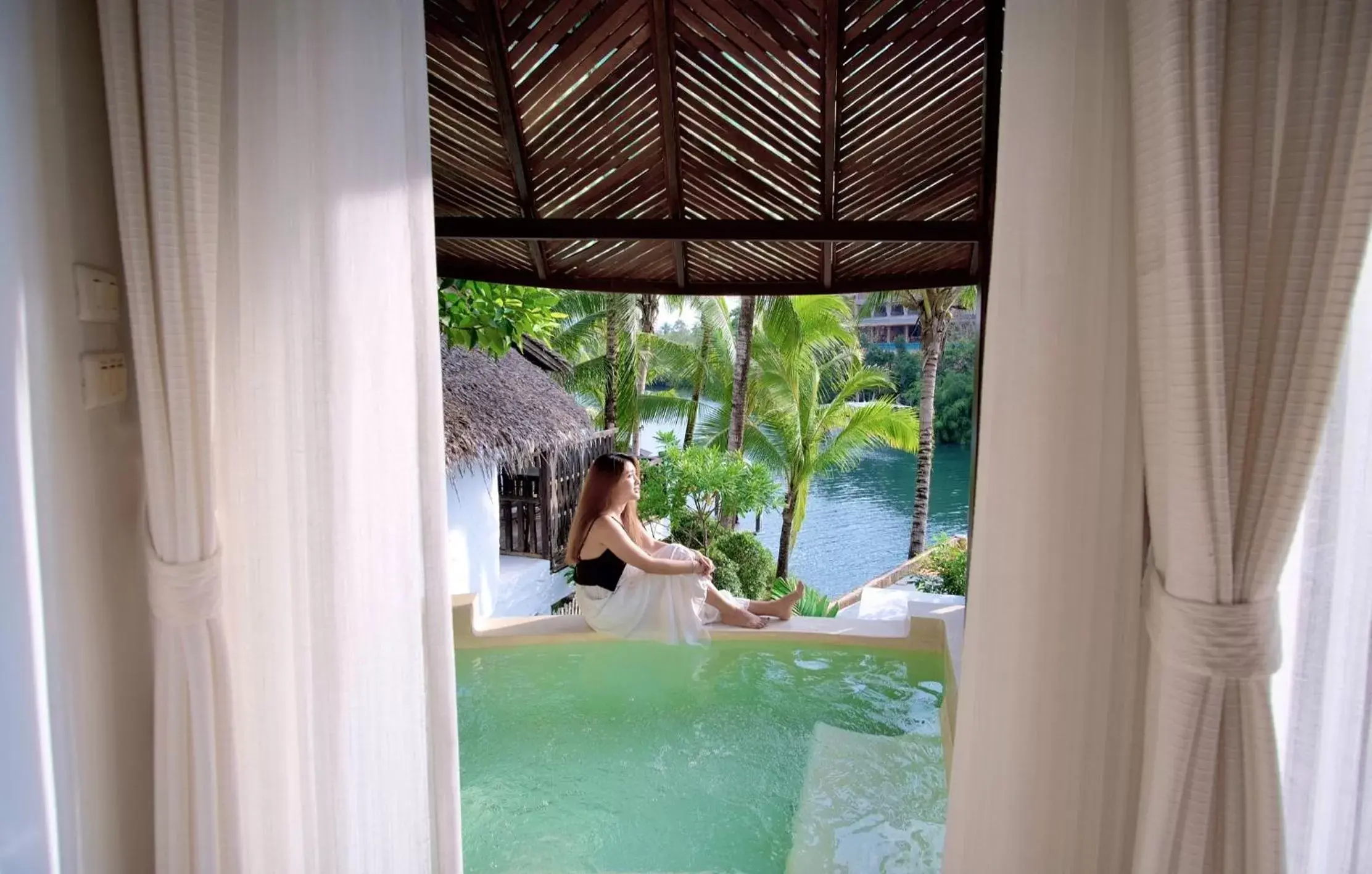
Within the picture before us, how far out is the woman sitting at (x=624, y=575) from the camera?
3.89 m

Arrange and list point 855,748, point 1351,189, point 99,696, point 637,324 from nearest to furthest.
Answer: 1. point 1351,189
2. point 99,696
3. point 855,748
4. point 637,324

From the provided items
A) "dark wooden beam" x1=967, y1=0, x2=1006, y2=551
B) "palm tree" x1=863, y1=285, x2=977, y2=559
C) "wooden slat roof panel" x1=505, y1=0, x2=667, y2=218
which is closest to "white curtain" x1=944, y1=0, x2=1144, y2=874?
"dark wooden beam" x1=967, y1=0, x2=1006, y2=551

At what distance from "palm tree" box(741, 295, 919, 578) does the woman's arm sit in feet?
23.5

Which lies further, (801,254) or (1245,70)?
(801,254)

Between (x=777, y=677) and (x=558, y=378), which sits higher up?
(x=558, y=378)

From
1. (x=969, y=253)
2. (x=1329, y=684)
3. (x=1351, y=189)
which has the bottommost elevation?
(x=1329, y=684)

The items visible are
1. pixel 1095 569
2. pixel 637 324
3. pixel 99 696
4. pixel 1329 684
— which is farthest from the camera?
pixel 637 324

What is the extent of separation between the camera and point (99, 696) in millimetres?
1326

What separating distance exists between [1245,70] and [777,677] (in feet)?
10.6

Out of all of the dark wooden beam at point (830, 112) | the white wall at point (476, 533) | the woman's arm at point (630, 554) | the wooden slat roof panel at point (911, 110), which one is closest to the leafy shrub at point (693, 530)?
the white wall at point (476, 533)

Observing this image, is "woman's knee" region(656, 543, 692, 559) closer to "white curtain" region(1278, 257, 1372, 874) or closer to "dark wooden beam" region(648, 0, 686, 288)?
"dark wooden beam" region(648, 0, 686, 288)

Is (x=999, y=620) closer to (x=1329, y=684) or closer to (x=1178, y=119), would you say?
(x=1329, y=684)

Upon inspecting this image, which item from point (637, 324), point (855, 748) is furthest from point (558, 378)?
point (855, 748)

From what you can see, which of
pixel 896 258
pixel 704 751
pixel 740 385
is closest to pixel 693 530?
pixel 740 385
